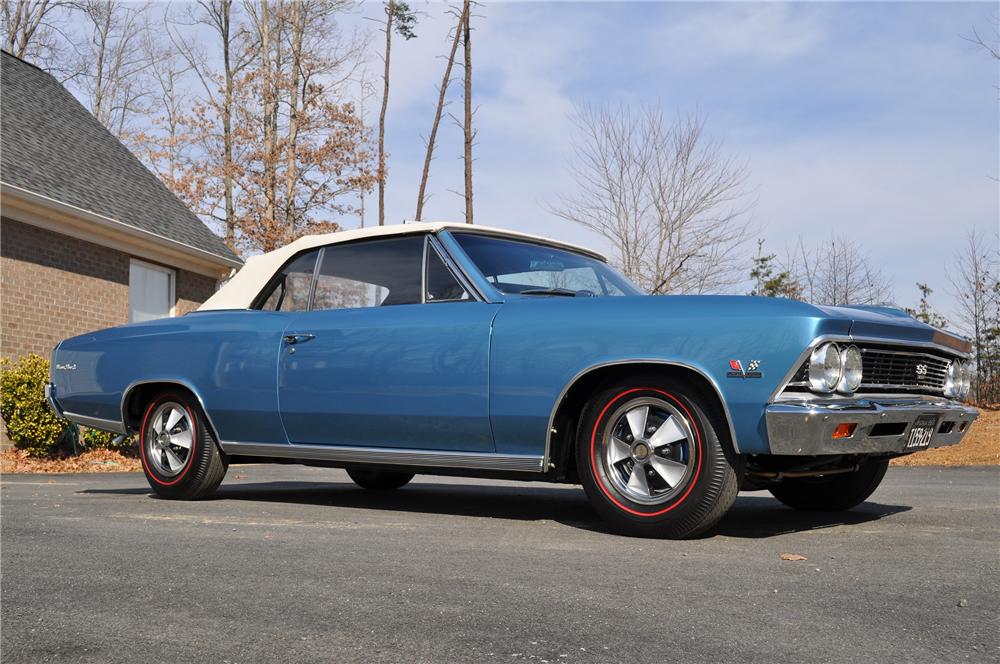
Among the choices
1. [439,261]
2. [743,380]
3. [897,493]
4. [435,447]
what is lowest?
[897,493]

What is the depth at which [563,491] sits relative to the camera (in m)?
7.68

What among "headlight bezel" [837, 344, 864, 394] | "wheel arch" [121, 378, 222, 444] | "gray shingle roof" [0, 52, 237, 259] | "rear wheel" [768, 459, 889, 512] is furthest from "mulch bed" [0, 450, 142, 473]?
"headlight bezel" [837, 344, 864, 394]

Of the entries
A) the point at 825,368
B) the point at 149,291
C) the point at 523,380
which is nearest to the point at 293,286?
the point at 523,380

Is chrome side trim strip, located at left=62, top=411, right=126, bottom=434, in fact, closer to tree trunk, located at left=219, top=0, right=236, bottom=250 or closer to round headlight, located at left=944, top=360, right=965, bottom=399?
round headlight, located at left=944, top=360, right=965, bottom=399

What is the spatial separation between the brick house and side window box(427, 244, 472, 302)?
8660 mm

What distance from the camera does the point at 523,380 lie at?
516cm

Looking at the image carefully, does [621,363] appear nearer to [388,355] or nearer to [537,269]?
[537,269]

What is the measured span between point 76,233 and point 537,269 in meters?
10.3

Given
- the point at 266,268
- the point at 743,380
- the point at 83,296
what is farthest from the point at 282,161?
the point at 743,380

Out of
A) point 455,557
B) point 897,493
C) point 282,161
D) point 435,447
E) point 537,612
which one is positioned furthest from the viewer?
point 282,161

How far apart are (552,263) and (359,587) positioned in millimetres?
2989

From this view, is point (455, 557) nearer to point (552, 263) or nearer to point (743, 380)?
point (743, 380)

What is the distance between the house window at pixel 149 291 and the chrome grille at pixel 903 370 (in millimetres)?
12710

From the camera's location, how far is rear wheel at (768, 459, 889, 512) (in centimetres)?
588
